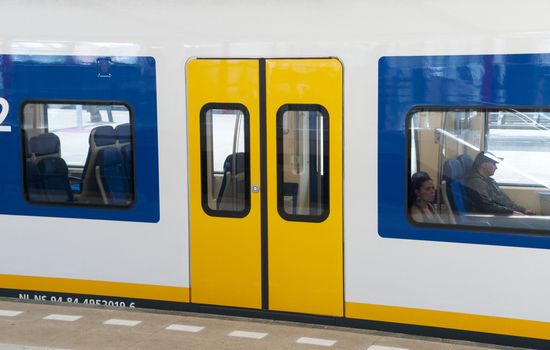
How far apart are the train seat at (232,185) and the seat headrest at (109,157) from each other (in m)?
1.04

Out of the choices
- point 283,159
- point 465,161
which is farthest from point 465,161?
point 283,159

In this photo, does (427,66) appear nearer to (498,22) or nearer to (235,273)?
(498,22)

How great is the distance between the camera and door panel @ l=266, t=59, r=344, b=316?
25.5ft

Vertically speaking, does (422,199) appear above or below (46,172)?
below

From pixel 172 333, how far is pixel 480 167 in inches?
109

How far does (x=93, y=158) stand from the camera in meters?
8.69

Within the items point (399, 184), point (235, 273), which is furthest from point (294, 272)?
point (399, 184)

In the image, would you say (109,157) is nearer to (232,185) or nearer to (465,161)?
→ (232,185)

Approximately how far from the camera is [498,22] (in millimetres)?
7207

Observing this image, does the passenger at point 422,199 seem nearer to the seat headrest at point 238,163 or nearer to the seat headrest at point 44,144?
the seat headrest at point 238,163

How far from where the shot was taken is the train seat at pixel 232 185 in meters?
8.11

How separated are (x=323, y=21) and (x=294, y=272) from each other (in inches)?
81.1

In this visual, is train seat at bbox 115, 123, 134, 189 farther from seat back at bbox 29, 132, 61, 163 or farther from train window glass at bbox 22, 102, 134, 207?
seat back at bbox 29, 132, 61, 163

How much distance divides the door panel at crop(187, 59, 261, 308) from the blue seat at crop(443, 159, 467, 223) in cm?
156
